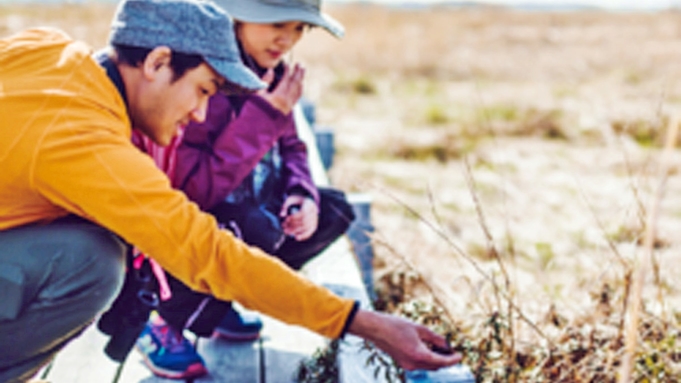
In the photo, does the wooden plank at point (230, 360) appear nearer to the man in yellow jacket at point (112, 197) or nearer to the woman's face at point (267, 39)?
the man in yellow jacket at point (112, 197)

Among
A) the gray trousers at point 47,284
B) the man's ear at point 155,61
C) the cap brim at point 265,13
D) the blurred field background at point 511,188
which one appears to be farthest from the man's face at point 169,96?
the cap brim at point 265,13

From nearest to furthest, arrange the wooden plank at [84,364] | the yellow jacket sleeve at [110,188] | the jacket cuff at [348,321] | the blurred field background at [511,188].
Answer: the yellow jacket sleeve at [110,188], the jacket cuff at [348,321], the blurred field background at [511,188], the wooden plank at [84,364]

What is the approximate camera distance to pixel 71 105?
1.64m

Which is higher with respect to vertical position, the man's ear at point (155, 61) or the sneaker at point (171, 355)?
the man's ear at point (155, 61)

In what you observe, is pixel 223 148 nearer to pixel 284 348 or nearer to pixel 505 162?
pixel 284 348

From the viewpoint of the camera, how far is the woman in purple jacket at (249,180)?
2.46 metres

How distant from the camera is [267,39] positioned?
2703 mm

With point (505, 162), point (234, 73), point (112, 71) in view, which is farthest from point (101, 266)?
point (505, 162)

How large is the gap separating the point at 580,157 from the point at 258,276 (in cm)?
595

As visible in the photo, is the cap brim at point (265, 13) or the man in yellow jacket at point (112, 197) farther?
the cap brim at point (265, 13)

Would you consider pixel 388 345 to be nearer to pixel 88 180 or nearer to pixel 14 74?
pixel 88 180

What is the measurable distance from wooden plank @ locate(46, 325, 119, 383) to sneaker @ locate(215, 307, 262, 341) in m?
0.41

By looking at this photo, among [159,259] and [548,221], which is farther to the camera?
[548,221]

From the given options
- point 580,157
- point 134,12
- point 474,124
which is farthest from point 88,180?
point 474,124
